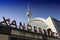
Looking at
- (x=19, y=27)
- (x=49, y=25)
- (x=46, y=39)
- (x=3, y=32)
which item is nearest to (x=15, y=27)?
(x=19, y=27)

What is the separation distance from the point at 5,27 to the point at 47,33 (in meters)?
8.95

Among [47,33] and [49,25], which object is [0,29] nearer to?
[47,33]

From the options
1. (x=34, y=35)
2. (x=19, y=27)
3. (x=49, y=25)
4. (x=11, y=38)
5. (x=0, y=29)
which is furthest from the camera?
(x=49, y=25)

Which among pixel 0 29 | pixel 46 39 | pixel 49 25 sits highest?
pixel 49 25

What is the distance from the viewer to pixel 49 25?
2548cm

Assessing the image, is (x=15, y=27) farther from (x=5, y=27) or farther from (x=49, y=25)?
(x=49, y=25)

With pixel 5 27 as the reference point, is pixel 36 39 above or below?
below

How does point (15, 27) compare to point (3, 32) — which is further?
point (15, 27)

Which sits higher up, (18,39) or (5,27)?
(5,27)

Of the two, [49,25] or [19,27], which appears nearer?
[19,27]

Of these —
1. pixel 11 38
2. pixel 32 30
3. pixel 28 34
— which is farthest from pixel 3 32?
pixel 32 30

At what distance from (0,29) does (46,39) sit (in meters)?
8.85

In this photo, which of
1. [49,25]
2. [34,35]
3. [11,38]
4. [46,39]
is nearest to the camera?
[11,38]

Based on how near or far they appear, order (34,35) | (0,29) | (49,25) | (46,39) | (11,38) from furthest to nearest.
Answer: (49,25), (46,39), (34,35), (11,38), (0,29)
